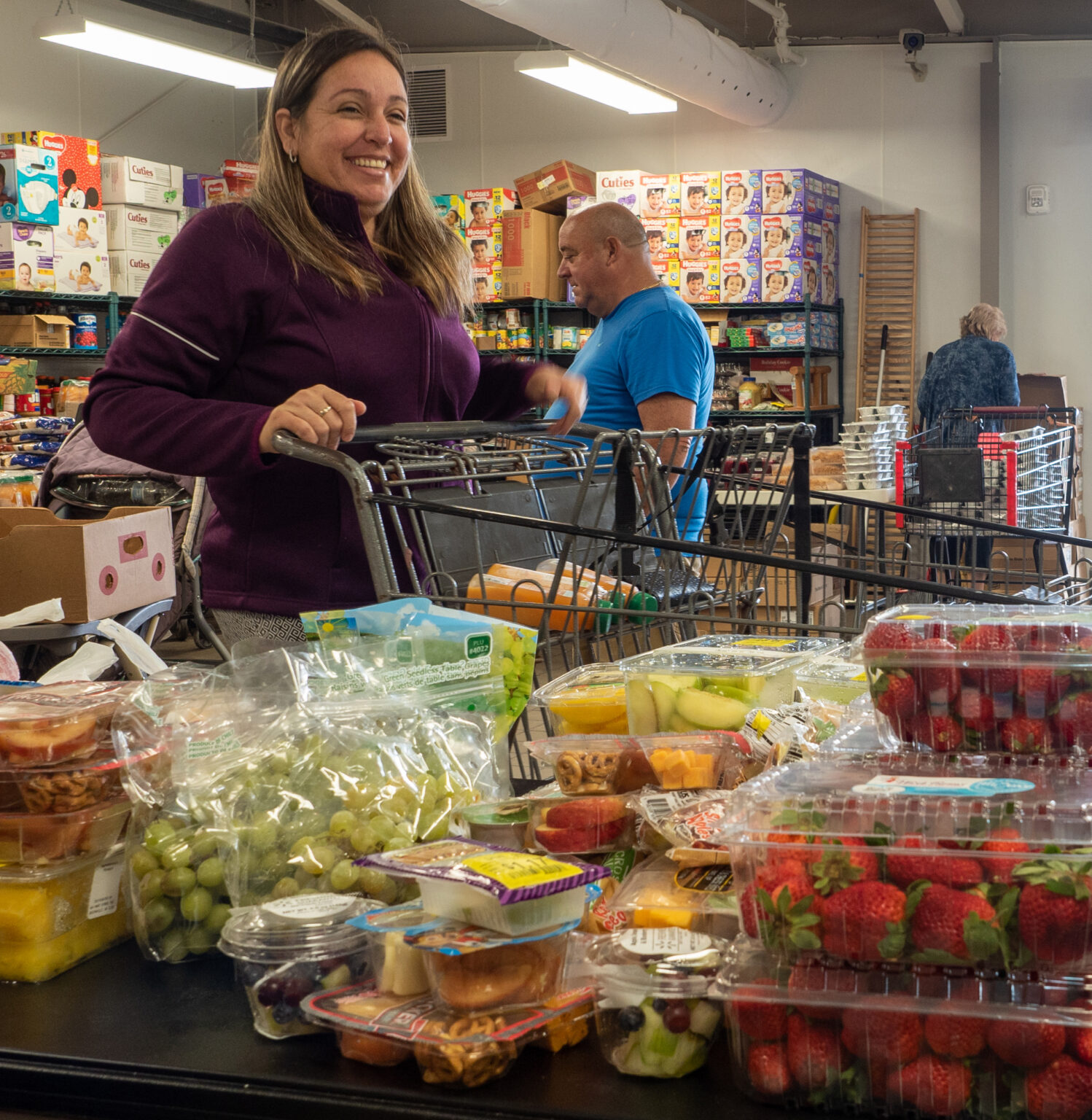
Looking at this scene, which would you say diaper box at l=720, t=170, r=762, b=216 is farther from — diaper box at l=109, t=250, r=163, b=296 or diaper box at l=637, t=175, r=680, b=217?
diaper box at l=109, t=250, r=163, b=296

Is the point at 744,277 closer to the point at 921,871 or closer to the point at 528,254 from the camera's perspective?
the point at 528,254

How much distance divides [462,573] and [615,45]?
6361 millimetres

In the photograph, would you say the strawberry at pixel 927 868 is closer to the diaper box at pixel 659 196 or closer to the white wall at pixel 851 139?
the diaper box at pixel 659 196

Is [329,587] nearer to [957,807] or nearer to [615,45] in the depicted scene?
[957,807]

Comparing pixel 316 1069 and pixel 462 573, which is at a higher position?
pixel 462 573

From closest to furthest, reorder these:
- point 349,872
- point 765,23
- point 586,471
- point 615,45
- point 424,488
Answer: point 349,872
point 586,471
point 424,488
point 615,45
point 765,23

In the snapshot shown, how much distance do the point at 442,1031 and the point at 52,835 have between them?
40 cm

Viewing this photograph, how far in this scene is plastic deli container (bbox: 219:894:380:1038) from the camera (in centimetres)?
88

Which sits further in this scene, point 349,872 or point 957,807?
point 349,872

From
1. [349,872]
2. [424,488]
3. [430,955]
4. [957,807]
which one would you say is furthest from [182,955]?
[424,488]

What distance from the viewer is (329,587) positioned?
1952 millimetres

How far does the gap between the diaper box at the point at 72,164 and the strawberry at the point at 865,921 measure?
761 cm

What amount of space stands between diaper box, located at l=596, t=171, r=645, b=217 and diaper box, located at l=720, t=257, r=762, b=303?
76 cm

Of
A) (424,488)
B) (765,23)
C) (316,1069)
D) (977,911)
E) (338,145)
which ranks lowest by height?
(316,1069)
